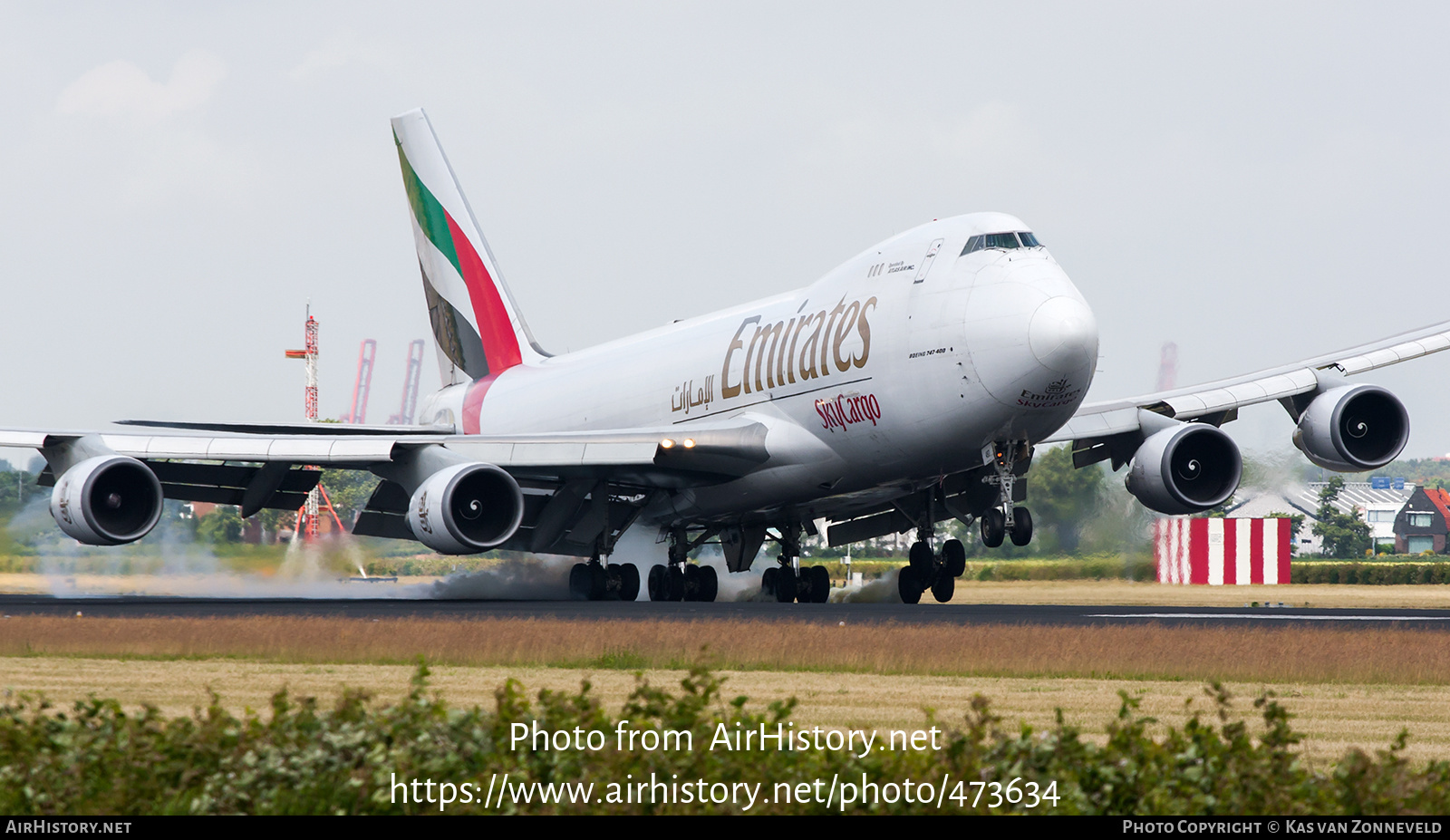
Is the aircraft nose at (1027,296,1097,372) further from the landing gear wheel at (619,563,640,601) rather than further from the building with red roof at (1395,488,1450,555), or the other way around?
the building with red roof at (1395,488,1450,555)

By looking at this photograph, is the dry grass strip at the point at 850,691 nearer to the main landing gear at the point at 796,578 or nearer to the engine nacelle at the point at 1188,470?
Answer: the engine nacelle at the point at 1188,470

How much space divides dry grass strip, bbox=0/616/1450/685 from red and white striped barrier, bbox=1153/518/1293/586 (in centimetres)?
1760

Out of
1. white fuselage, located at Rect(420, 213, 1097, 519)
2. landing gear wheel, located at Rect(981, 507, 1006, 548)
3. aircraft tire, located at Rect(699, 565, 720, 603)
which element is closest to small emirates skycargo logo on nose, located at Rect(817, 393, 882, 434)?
white fuselage, located at Rect(420, 213, 1097, 519)

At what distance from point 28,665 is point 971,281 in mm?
14284

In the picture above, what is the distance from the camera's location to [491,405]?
123 ft

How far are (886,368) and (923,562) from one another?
4066 mm

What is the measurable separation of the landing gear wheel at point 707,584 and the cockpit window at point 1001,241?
968cm

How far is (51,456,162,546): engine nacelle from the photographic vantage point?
2622cm

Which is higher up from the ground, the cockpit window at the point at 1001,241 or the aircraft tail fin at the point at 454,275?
the aircraft tail fin at the point at 454,275

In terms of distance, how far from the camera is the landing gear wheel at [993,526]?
966 inches

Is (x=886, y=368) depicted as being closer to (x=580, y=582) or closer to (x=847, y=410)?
(x=847, y=410)

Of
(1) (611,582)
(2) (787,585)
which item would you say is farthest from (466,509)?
(2) (787,585)

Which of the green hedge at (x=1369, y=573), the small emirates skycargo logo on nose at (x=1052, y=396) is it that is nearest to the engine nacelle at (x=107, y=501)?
the small emirates skycargo logo on nose at (x=1052, y=396)

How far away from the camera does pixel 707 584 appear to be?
105ft
